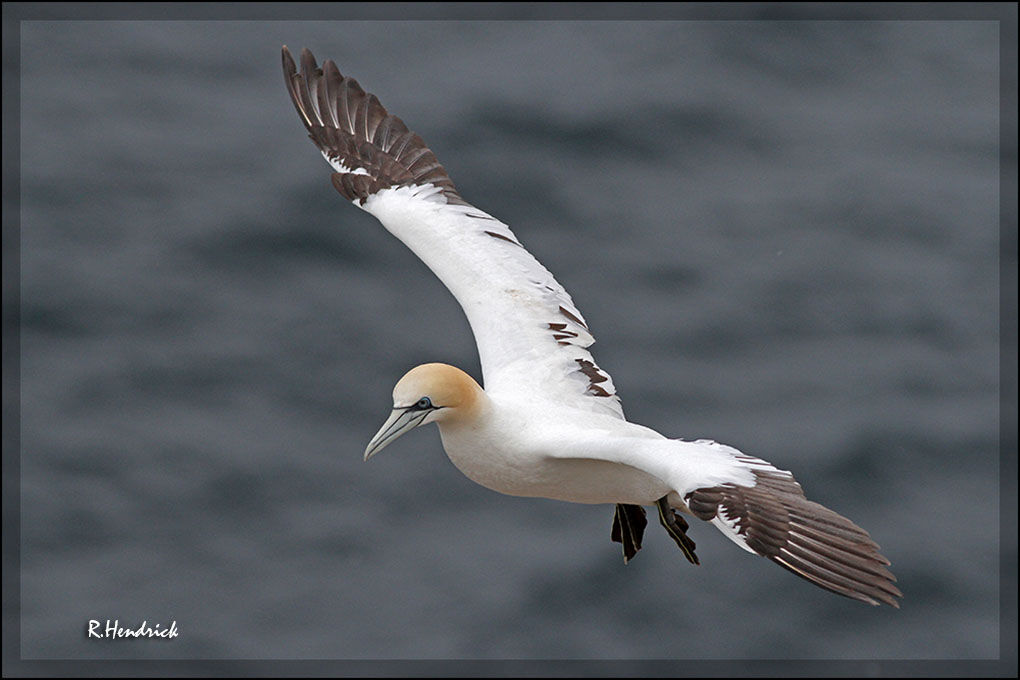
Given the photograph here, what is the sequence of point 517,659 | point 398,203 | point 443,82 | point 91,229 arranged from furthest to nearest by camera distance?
point 443,82
point 91,229
point 517,659
point 398,203

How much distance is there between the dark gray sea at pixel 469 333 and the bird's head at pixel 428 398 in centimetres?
891

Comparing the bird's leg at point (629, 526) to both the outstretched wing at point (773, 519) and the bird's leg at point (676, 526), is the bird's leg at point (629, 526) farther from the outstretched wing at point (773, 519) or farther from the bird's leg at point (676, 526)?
the outstretched wing at point (773, 519)

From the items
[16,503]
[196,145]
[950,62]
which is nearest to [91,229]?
[196,145]

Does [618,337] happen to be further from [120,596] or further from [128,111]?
[128,111]

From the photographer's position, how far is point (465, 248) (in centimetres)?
1247

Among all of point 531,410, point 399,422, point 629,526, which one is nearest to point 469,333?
point 629,526

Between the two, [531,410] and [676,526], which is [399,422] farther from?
[676,526]

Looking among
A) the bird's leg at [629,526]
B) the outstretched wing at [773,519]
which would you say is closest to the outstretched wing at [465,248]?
the bird's leg at [629,526]

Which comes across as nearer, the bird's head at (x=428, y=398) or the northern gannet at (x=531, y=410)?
the northern gannet at (x=531, y=410)

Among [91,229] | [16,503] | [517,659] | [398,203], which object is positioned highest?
[91,229]

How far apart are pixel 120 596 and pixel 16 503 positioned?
5.91 ft

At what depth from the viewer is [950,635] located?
1925 centimetres
